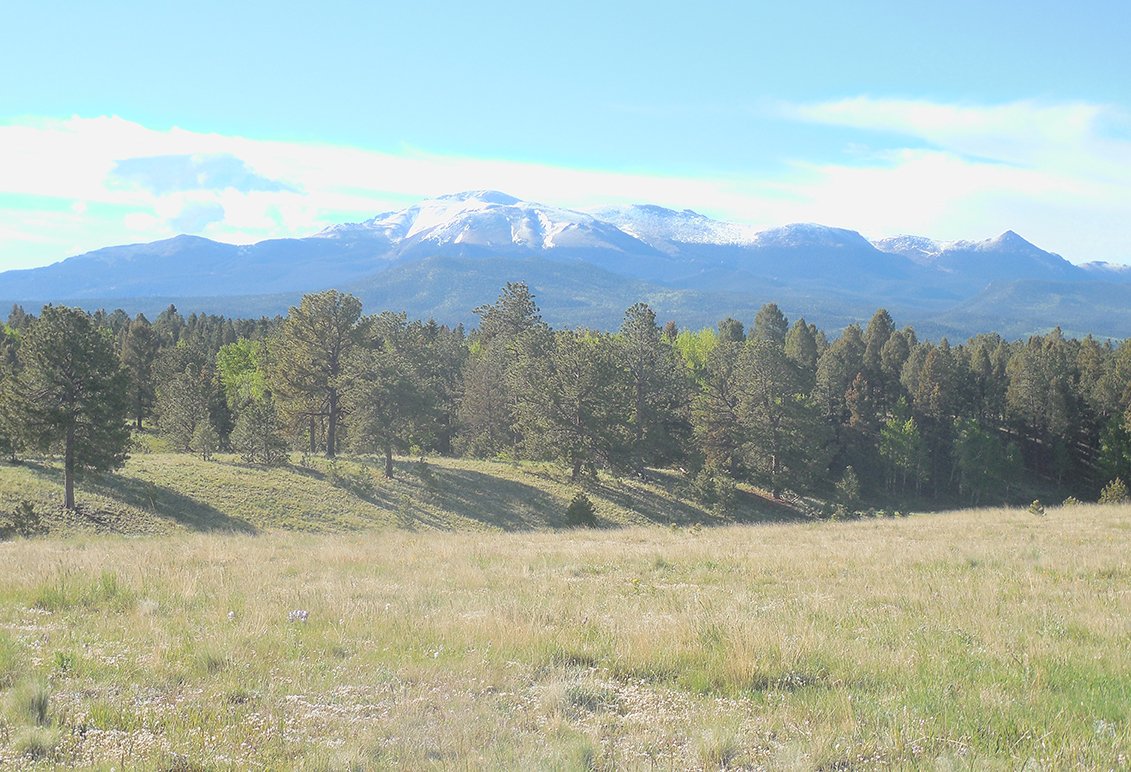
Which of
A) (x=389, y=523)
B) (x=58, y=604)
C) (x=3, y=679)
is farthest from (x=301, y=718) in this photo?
(x=389, y=523)

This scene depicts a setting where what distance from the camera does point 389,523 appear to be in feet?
124

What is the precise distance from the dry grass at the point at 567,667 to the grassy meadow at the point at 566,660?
3 cm

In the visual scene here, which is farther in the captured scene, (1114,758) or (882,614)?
(882,614)

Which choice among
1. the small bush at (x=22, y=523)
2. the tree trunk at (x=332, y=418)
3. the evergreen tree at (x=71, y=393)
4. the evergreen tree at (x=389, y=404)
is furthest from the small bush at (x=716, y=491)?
the small bush at (x=22, y=523)

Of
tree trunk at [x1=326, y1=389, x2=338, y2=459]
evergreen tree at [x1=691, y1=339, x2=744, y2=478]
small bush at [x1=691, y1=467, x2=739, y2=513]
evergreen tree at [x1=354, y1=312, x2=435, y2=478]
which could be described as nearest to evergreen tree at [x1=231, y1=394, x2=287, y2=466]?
tree trunk at [x1=326, y1=389, x2=338, y2=459]

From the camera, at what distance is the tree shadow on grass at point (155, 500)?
34062 millimetres

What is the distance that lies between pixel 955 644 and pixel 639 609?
148 inches

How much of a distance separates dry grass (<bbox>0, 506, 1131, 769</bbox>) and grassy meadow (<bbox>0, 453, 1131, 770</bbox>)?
32mm

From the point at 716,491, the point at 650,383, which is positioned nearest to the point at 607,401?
the point at 650,383

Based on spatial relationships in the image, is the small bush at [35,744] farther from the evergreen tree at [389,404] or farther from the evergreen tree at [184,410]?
the evergreen tree at [184,410]

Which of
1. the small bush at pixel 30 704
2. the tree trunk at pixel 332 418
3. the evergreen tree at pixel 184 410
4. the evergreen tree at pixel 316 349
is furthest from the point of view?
the evergreen tree at pixel 184 410

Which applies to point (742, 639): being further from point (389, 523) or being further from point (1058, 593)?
point (389, 523)

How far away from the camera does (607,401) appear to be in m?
49.6

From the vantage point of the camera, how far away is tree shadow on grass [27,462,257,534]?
34.1 m
